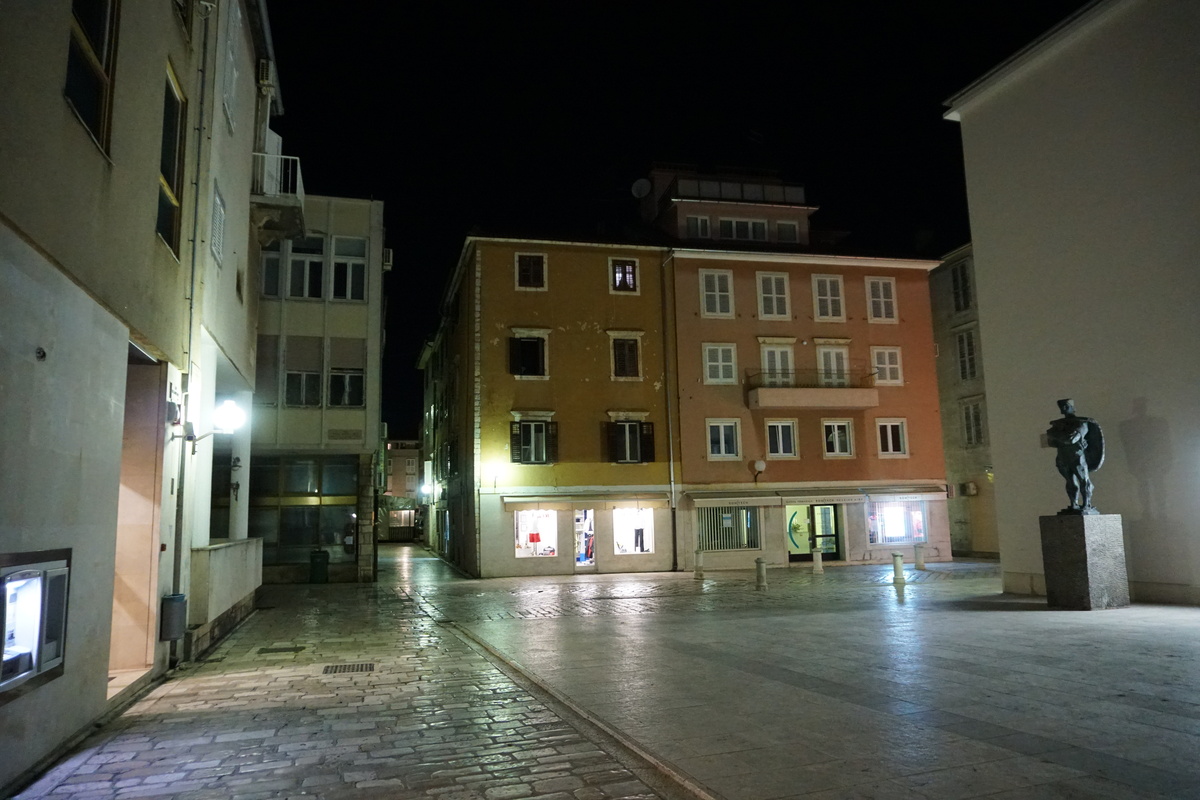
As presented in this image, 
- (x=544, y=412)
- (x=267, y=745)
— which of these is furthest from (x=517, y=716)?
(x=544, y=412)

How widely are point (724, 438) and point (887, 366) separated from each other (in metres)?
7.82

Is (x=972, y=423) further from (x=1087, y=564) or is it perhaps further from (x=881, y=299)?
(x=1087, y=564)

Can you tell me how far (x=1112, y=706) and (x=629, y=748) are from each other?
4.45m

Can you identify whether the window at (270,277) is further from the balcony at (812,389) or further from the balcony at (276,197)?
Result: the balcony at (812,389)

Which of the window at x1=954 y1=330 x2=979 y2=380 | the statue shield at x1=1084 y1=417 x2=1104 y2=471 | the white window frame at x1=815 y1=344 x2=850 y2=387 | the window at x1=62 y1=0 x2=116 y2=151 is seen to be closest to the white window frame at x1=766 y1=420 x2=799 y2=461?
the white window frame at x1=815 y1=344 x2=850 y2=387

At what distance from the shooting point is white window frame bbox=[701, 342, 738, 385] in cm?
3167

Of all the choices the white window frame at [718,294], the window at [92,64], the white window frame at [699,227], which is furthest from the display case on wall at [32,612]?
the white window frame at [699,227]

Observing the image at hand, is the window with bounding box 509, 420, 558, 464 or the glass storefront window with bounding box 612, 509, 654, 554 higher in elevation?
the window with bounding box 509, 420, 558, 464

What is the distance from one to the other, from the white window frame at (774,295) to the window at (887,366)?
4145mm

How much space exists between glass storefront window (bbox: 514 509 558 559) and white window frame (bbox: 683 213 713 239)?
1324 cm

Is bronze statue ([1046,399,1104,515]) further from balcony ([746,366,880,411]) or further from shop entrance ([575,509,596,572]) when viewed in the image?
shop entrance ([575,509,596,572])

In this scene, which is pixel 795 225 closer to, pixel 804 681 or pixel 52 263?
pixel 804 681

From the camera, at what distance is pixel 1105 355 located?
15.7 m

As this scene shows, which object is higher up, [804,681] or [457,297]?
[457,297]
